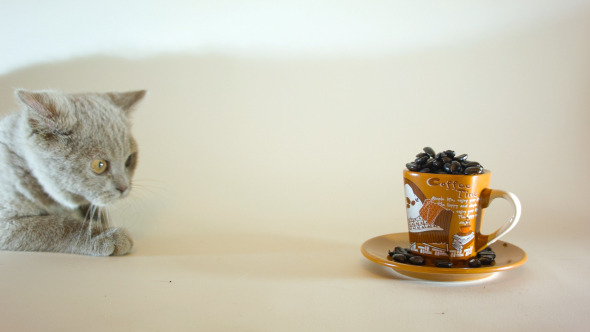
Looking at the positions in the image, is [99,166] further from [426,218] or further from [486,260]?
[486,260]

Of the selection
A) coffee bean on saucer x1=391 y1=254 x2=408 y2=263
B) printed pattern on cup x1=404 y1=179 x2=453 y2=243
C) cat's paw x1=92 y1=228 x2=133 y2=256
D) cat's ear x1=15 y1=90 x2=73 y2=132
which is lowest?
cat's paw x1=92 y1=228 x2=133 y2=256

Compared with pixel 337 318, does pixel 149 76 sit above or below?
above

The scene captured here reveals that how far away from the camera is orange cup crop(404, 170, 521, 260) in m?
1.01

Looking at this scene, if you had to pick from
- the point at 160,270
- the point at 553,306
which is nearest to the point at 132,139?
the point at 160,270

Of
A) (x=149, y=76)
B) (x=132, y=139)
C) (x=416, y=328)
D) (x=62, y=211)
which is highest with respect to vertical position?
(x=149, y=76)

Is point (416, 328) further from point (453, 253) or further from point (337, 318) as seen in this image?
point (453, 253)

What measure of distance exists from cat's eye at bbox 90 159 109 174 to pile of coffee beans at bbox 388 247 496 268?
728mm

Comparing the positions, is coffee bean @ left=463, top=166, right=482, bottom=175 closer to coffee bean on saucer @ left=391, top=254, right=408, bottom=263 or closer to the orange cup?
the orange cup

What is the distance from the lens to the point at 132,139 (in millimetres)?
A: 1357

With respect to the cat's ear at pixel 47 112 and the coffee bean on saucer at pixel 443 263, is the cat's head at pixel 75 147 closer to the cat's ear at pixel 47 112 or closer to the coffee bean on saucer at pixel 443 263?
the cat's ear at pixel 47 112

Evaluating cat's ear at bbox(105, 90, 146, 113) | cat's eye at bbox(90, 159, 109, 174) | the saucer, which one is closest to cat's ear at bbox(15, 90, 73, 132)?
cat's eye at bbox(90, 159, 109, 174)

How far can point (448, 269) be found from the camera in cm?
95

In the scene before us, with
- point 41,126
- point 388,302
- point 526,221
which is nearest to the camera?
point 388,302

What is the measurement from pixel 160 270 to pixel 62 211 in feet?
1.48
